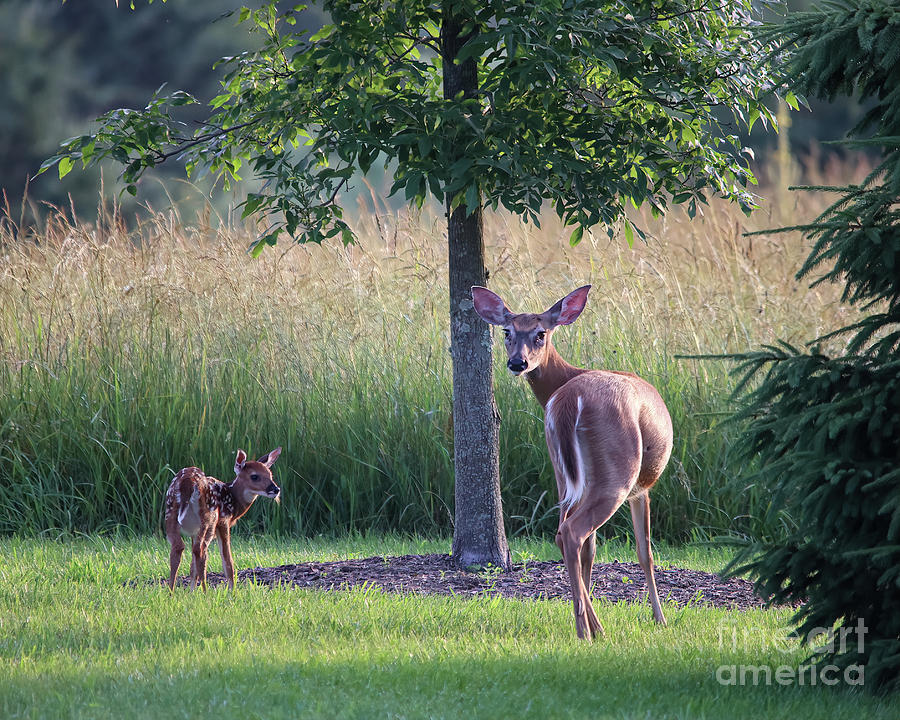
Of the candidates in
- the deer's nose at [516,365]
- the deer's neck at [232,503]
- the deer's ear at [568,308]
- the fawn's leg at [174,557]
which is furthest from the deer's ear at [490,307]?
the fawn's leg at [174,557]

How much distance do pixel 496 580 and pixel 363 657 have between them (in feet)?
5.97

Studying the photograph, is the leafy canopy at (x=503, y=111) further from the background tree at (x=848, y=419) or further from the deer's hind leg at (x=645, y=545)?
the deer's hind leg at (x=645, y=545)

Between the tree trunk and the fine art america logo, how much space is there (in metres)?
1.76

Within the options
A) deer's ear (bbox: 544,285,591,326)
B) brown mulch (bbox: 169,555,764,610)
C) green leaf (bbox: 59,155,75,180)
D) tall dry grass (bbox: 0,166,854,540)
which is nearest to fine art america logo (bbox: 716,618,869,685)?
brown mulch (bbox: 169,555,764,610)

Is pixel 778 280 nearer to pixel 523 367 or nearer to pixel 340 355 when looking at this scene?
pixel 340 355

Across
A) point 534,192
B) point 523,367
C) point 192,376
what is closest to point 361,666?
point 523,367

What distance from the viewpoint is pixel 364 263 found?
Result: 9.79 metres

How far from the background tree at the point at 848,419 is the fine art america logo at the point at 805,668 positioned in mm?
16

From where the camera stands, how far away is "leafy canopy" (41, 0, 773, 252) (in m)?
5.10

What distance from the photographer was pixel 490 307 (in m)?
5.45

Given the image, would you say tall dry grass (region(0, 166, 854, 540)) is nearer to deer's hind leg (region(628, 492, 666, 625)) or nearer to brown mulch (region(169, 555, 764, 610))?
brown mulch (region(169, 555, 764, 610))

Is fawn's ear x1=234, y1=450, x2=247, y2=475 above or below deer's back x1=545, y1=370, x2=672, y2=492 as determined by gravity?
below

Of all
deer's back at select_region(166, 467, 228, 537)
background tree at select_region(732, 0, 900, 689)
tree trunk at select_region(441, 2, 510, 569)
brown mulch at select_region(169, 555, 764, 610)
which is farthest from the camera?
tree trunk at select_region(441, 2, 510, 569)

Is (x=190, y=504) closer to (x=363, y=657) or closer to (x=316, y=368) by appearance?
(x=363, y=657)
